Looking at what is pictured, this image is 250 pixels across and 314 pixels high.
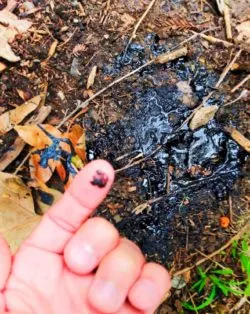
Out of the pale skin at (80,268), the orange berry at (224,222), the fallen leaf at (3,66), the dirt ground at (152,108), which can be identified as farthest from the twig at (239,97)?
the pale skin at (80,268)

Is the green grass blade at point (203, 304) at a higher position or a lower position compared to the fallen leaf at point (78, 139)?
lower

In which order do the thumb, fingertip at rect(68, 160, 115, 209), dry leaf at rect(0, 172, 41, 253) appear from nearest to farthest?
fingertip at rect(68, 160, 115, 209) < the thumb < dry leaf at rect(0, 172, 41, 253)

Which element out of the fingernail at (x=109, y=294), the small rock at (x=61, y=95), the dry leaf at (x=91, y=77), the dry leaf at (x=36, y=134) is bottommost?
the dry leaf at (x=36, y=134)

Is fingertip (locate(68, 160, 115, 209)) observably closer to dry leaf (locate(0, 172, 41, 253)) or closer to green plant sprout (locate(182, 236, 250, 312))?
dry leaf (locate(0, 172, 41, 253))

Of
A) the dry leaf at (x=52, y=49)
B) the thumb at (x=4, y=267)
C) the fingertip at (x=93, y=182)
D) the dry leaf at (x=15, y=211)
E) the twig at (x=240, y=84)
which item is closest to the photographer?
the fingertip at (x=93, y=182)

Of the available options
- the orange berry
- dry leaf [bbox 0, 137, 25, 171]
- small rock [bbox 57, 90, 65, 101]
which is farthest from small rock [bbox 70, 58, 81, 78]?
the orange berry

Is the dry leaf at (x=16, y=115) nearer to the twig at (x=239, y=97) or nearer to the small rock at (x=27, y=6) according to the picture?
the small rock at (x=27, y=6)

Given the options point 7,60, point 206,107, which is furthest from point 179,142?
point 7,60
